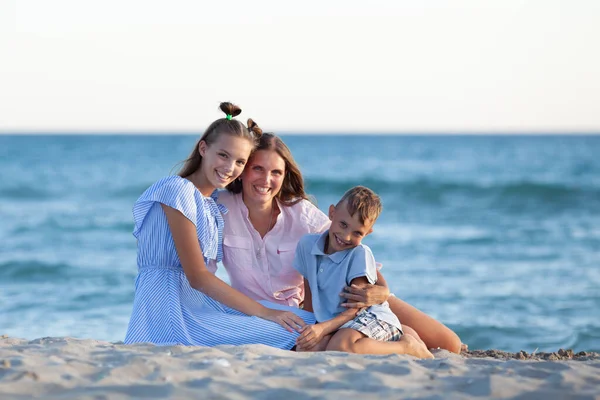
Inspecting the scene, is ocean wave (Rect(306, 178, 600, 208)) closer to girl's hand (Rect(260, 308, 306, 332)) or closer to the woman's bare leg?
the woman's bare leg

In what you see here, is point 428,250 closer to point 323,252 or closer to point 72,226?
point 72,226

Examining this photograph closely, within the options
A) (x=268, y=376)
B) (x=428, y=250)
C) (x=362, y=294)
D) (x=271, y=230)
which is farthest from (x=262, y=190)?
(x=428, y=250)

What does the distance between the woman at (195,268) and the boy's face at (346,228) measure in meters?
0.51

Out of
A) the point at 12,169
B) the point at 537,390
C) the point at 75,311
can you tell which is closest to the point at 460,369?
the point at 537,390

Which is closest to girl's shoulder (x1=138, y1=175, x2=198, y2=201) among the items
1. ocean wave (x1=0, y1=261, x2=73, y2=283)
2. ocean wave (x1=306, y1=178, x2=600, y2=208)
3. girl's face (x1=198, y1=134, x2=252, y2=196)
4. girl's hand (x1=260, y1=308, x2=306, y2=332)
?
girl's face (x1=198, y1=134, x2=252, y2=196)

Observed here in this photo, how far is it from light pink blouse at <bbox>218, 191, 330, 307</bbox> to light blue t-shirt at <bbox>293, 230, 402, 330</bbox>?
15.4 inches

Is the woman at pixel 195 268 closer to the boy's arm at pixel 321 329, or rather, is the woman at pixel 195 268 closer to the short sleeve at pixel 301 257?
the boy's arm at pixel 321 329

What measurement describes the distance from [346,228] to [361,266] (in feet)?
0.77

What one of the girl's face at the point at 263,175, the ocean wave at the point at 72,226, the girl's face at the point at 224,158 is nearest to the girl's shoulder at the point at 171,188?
the girl's face at the point at 224,158

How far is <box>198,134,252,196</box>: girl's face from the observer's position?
466 centimetres

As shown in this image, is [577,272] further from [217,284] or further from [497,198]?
[497,198]

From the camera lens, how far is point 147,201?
4574 mm

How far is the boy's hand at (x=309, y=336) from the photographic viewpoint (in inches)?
169

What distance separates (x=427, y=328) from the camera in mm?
5117
